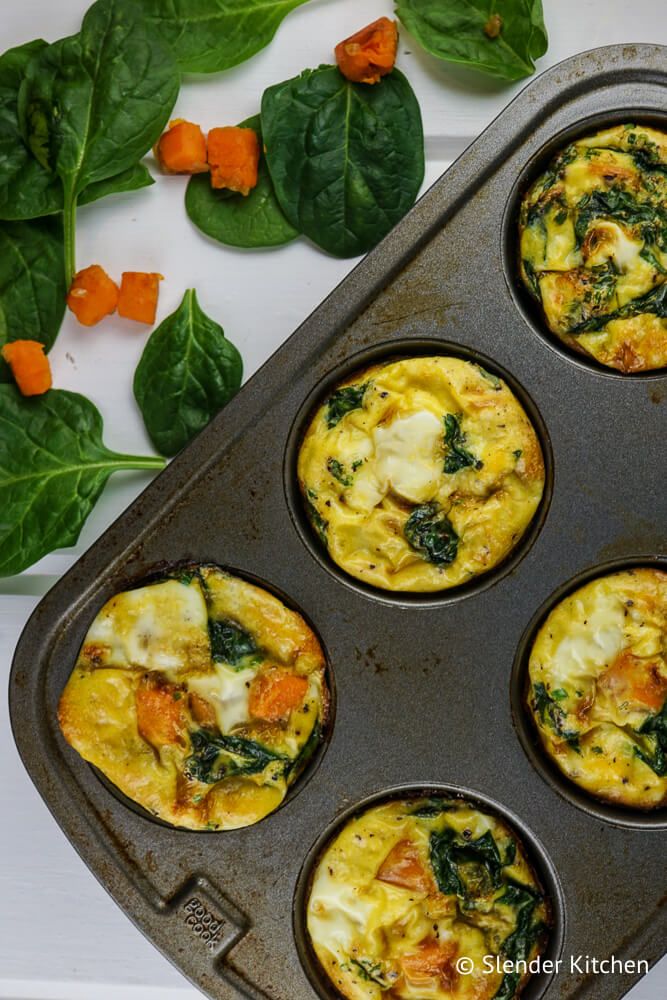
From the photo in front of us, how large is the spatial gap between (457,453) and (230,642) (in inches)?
30.1

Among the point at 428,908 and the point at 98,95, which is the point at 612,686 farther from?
the point at 98,95

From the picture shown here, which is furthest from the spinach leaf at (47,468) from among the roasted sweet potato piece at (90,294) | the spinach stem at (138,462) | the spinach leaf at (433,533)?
the spinach leaf at (433,533)

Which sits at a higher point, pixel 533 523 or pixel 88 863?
pixel 533 523

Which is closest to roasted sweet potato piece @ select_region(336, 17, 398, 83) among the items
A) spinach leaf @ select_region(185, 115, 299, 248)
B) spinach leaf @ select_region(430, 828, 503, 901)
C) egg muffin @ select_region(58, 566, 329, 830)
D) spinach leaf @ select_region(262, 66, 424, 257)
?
spinach leaf @ select_region(262, 66, 424, 257)

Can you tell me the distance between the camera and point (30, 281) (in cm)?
303

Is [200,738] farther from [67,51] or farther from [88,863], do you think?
[67,51]

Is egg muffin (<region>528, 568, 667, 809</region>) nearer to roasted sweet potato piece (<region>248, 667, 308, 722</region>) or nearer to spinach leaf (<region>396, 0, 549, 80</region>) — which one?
roasted sweet potato piece (<region>248, 667, 308, 722</region>)

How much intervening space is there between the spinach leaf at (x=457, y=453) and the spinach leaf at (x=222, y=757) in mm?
865

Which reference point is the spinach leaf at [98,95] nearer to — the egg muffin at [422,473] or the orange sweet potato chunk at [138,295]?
the orange sweet potato chunk at [138,295]

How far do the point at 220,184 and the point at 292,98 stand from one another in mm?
330

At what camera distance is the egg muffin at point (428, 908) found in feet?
8.20

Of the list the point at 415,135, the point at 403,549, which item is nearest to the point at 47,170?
the point at 415,135

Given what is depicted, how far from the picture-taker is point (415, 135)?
115 inches

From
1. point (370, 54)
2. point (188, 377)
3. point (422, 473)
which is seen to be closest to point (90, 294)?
point (188, 377)
